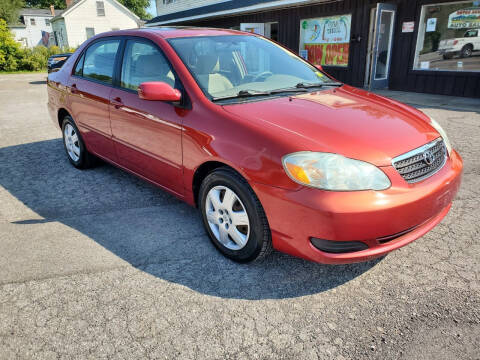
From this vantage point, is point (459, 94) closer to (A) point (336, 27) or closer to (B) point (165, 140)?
(A) point (336, 27)

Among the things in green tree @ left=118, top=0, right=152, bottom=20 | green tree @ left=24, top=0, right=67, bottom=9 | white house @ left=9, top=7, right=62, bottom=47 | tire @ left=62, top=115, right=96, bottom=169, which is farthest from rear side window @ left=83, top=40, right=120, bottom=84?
green tree @ left=24, top=0, right=67, bottom=9

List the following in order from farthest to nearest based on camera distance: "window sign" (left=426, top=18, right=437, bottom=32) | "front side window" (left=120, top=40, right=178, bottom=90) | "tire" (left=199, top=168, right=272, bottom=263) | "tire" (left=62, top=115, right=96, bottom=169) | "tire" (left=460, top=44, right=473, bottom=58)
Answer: "window sign" (left=426, top=18, right=437, bottom=32), "tire" (left=460, top=44, right=473, bottom=58), "tire" (left=62, top=115, right=96, bottom=169), "front side window" (left=120, top=40, right=178, bottom=90), "tire" (left=199, top=168, right=272, bottom=263)

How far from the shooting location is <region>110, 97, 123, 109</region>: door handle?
12.5 feet

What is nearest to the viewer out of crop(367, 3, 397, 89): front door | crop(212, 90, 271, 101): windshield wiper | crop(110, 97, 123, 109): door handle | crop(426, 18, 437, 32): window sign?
crop(212, 90, 271, 101): windshield wiper

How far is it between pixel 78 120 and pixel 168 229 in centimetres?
217

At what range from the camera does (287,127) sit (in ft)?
8.55

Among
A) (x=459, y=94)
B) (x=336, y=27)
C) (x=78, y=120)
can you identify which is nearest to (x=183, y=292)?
(x=78, y=120)

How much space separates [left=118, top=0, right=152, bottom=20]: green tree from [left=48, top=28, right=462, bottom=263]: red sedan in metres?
69.3

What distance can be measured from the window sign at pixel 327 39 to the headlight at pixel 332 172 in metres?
11.6

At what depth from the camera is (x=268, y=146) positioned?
2494mm

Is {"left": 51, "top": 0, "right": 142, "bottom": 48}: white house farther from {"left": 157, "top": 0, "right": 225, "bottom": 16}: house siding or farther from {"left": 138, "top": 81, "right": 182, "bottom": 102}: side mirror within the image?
{"left": 138, "top": 81, "right": 182, "bottom": 102}: side mirror

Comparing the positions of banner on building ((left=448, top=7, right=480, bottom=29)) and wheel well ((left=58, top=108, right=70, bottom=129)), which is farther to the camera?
banner on building ((left=448, top=7, right=480, bottom=29))

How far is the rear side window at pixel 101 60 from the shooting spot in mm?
4090

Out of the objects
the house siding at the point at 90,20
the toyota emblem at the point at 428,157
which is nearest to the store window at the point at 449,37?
the toyota emblem at the point at 428,157
